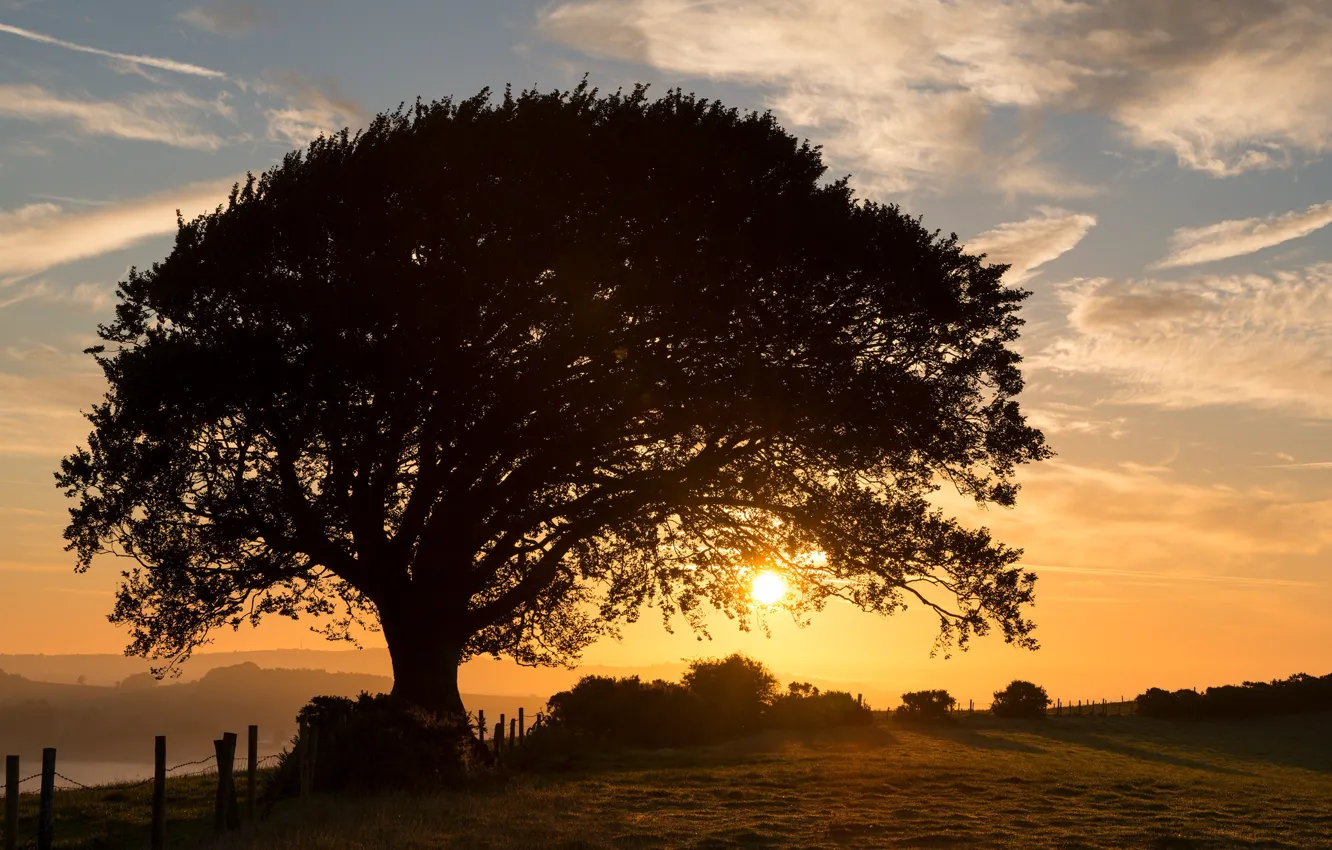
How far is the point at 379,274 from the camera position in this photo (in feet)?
88.4

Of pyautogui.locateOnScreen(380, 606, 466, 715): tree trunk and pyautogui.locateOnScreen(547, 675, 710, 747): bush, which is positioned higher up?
pyautogui.locateOnScreen(380, 606, 466, 715): tree trunk

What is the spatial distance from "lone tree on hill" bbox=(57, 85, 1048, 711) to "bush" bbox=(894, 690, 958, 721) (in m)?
33.7

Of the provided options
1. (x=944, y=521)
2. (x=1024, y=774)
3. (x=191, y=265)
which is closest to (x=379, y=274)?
(x=191, y=265)

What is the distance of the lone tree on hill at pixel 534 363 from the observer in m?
27.3

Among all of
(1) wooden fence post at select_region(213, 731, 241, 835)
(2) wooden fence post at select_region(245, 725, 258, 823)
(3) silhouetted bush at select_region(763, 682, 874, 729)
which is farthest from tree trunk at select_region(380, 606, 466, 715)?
(3) silhouetted bush at select_region(763, 682, 874, 729)

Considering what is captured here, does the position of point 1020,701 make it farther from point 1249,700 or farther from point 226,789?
point 226,789

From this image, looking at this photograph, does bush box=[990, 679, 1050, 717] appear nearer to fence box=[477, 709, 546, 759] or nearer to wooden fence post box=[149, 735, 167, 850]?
fence box=[477, 709, 546, 759]

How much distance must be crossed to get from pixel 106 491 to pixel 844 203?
19369 mm

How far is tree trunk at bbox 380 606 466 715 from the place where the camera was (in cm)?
3102

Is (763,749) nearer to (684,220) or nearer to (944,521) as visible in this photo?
(944,521)

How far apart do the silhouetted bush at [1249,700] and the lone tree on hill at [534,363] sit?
41.4 m

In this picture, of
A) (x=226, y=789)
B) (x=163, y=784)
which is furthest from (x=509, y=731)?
(x=163, y=784)

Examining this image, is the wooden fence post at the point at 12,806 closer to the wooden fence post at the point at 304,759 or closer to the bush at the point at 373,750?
the wooden fence post at the point at 304,759

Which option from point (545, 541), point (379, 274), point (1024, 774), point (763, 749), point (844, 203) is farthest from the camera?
point (763, 749)
